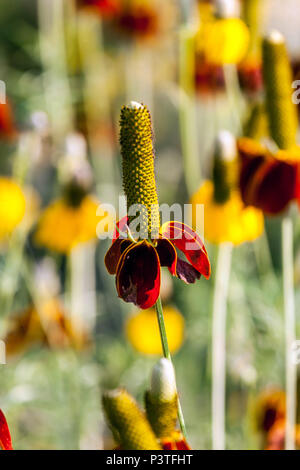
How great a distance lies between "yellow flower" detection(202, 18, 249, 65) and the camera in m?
1.04

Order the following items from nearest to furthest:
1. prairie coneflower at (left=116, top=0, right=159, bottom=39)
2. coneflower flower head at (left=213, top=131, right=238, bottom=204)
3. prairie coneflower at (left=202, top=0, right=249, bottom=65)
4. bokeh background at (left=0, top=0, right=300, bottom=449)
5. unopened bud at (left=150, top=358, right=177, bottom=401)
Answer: unopened bud at (left=150, top=358, right=177, bottom=401)
coneflower flower head at (left=213, top=131, right=238, bottom=204)
prairie coneflower at (left=202, top=0, right=249, bottom=65)
bokeh background at (left=0, top=0, right=300, bottom=449)
prairie coneflower at (left=116, top=0, right=159, bottom=39)

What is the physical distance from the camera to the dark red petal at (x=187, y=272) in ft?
1.63

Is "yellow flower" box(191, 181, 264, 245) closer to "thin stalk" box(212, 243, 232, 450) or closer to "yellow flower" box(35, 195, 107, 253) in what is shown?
"thin stalk" box(212, 243, 232, 450)

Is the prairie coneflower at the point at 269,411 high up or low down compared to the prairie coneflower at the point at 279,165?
down

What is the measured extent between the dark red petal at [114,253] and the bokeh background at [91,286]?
1.62 ft

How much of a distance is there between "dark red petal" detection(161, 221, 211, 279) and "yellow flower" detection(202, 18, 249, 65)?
61cm

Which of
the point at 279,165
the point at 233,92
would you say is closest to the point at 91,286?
the point at 233,92

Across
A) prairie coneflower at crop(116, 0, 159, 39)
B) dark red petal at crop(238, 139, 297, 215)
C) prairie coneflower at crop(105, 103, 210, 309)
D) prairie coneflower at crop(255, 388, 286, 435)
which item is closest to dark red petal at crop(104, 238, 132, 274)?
prairie coneflower at crop(105, 103, 210, 309)

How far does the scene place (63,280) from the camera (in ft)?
5.95

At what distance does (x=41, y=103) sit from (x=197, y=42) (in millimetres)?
472

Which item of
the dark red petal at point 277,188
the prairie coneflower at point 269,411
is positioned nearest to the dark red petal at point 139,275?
the dark red petal at point 277,188

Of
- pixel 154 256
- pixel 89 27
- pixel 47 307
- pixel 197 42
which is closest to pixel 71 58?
pixel 89 27

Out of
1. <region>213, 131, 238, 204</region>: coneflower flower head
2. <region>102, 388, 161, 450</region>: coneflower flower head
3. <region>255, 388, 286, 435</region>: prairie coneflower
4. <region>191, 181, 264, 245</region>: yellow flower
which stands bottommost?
<region>255, 388, 286, 435</region>: prairie coneflower

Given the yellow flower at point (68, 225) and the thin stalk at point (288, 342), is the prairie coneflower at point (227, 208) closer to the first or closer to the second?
the thin stalk at point (288, 342)
